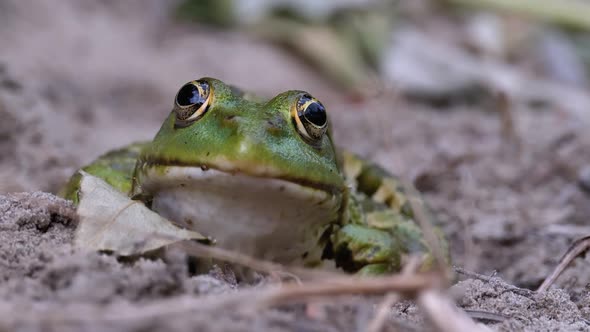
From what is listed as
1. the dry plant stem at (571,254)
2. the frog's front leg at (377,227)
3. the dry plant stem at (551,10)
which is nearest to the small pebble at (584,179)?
the frog's front leg at (377,227)

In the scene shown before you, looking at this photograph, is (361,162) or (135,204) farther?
(361,162)

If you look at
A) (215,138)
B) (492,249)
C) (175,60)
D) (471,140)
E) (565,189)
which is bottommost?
(215,138)

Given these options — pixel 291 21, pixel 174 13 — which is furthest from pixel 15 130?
pixel 174 13

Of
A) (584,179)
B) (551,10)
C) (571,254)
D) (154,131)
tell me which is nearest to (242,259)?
(571,254)

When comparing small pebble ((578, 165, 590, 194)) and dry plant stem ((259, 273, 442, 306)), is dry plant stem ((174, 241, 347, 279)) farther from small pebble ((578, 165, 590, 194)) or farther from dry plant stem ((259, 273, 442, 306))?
small pebble ((578, 165, 590, 194))

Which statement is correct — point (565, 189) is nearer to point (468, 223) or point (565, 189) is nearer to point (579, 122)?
point (468, 223)

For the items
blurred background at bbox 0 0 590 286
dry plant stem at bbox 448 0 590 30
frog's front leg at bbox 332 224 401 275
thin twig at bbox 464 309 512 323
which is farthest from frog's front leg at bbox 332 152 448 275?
dry plant stem at bbox 448 0 590 30

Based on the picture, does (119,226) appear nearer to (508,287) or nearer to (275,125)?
(275,125)
